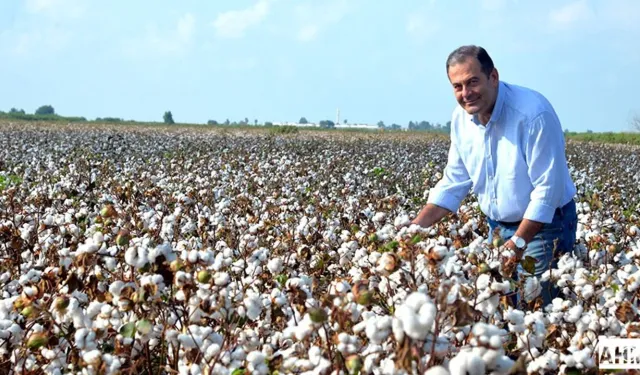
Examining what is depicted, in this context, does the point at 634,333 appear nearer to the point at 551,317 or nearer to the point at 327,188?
the point at 551,317

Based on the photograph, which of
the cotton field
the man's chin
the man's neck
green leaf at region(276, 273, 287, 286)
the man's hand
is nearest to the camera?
the cotton field

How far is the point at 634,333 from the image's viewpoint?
8.64 feet

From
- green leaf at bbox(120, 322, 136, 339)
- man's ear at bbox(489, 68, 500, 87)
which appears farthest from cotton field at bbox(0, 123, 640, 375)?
man's ear at bbox(489, 68, 500, 87)

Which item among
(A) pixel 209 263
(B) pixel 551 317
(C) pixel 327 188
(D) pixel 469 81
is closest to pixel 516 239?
(B) pixel 551 317

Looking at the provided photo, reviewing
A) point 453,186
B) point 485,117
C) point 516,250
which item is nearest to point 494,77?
point 485,117

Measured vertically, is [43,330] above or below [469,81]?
below

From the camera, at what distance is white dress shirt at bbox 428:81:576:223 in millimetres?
3889

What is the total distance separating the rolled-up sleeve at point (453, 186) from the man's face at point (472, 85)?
1.58 feet

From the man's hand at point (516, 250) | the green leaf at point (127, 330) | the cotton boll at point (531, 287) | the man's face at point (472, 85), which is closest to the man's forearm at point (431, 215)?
the man's face at point (472, 85)

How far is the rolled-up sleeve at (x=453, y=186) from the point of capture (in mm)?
4418

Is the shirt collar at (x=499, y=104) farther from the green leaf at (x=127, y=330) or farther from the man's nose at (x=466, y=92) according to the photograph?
the green leaf at (x=127, y=330)

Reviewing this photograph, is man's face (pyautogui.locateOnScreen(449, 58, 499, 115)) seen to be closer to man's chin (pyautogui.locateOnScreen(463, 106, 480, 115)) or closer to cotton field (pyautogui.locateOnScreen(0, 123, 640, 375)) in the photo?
man's chin (pyautogui.locateOnScreen(463, 106, 480, 115))

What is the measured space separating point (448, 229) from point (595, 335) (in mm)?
2393

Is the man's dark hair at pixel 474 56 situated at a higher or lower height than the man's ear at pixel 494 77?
higher
